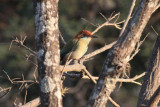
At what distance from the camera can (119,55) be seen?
2971 mm

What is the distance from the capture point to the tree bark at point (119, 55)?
2969 mm

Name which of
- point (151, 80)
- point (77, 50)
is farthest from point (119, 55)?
point (77, 50)

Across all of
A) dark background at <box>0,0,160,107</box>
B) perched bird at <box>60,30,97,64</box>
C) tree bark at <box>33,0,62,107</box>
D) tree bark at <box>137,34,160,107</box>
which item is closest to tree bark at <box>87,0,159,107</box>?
tree bark at <box>33,0,62,107</box>

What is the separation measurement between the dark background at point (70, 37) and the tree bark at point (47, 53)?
24.3ft

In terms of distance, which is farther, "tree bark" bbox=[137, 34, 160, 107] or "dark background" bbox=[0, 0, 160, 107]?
"dark background" bbox=[0, 0, 160, 107]

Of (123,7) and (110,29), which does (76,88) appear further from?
(123,7)

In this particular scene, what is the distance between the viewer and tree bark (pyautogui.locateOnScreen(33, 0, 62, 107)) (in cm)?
297

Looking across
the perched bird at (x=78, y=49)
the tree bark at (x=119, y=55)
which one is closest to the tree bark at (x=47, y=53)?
the tree bark at (x=119, y=55)

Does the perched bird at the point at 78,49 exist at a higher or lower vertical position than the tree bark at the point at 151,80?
higher

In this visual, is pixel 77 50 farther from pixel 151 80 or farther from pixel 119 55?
pixel 119 55

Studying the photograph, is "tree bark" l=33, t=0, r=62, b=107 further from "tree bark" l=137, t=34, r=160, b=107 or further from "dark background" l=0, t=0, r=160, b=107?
"dark background" l=0, t=0, r=160, b=107

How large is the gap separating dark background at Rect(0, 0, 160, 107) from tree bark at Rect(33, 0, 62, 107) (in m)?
7.42

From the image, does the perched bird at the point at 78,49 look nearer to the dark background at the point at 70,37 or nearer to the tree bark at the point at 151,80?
the tree bark at the point at 151,80

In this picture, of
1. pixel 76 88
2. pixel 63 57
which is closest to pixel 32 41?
pixel 76 88
